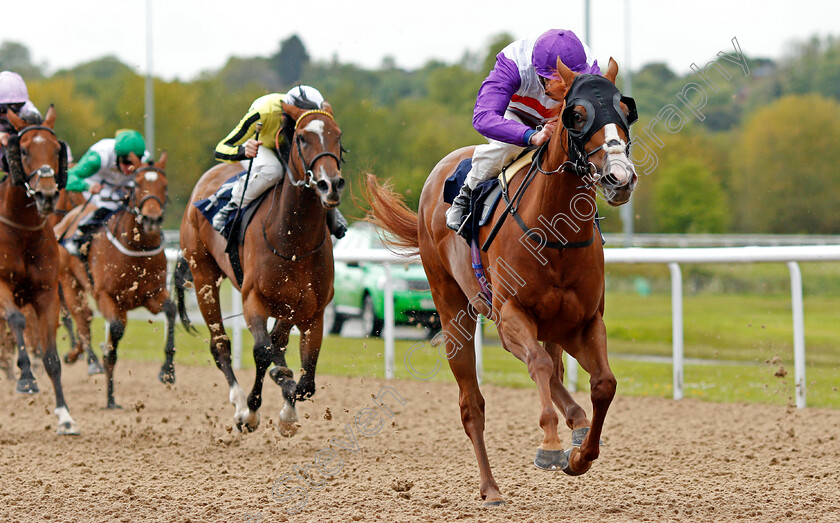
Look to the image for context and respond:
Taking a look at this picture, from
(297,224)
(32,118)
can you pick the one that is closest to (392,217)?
(297,224)

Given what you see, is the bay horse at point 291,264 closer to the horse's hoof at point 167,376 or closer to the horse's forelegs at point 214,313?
the horse's forelegs at point 214,313

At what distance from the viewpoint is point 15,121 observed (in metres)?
6.48

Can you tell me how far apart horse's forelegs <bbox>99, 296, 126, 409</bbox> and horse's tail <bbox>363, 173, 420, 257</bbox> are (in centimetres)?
303

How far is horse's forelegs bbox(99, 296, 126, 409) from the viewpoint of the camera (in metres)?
7.59

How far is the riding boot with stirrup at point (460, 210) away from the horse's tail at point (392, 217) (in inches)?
34.8

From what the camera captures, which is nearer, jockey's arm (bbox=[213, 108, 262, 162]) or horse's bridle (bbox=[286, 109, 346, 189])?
horse's bridle (bbox=[286, 109, 346, 189])

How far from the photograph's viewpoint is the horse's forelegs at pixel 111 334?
7.59 meters

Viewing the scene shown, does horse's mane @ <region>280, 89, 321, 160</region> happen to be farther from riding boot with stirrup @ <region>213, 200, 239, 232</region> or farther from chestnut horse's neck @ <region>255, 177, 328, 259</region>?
riding boot with stirrup @ <region>213, 200, 239, 232</region>

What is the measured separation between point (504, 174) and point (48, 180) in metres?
3.43

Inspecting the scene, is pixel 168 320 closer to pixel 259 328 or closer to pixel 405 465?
pixel 259 328

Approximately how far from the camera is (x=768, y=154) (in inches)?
1083

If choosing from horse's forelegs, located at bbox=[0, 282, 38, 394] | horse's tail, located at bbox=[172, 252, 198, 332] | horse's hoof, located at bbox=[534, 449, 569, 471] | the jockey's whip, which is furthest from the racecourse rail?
horse's hoof, located at bbox=[534, 449, 569, 471]

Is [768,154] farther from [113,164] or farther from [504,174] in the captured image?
[504,174]

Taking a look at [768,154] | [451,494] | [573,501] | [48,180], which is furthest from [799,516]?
[768,154]
